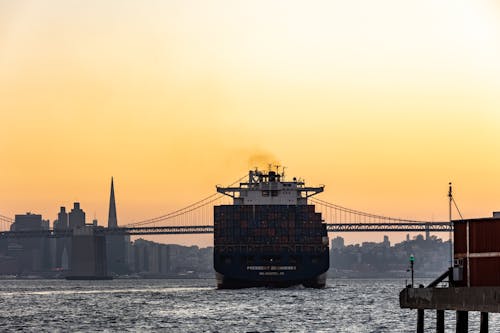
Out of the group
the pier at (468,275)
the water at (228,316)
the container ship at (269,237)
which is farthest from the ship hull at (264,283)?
the pier at (468,275)

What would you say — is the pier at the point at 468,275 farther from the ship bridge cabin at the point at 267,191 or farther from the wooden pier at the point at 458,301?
the ship bridge cabin at the point at 267,191

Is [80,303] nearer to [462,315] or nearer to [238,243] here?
[238,243]

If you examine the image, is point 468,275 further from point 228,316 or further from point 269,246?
Answer: point 269,246

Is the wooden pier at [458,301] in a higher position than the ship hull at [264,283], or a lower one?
higher

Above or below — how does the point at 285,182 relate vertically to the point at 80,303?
above

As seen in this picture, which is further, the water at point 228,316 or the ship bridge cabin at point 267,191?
the ship bridge cabin at point 267,191

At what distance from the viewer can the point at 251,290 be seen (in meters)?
175

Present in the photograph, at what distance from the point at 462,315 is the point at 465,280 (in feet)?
5.67

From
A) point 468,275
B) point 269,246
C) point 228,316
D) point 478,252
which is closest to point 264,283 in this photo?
point 269,246

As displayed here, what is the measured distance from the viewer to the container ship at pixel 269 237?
174 meters

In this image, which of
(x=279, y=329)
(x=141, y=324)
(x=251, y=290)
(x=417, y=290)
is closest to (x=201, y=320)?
(x=141, y=324)

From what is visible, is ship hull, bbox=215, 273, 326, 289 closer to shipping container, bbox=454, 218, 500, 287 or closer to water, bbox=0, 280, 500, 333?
water, bbox=0, 280, 500, 333

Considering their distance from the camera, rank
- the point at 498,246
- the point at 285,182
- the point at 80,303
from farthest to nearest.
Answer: the point at 285,182
the point at 80,303
the point at 498,246

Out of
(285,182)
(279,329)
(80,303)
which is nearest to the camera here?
(279,329)
